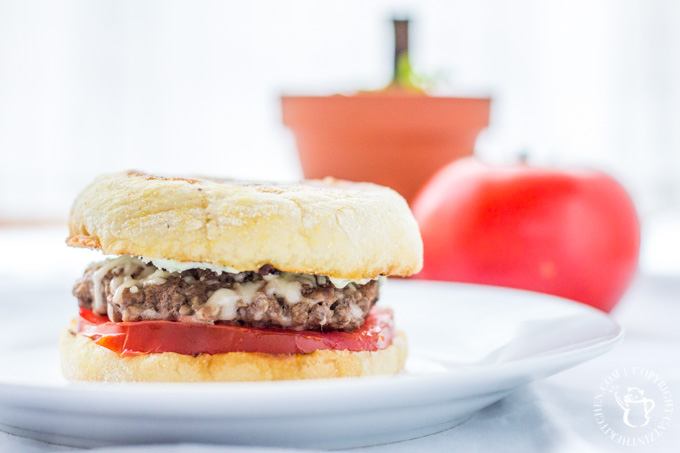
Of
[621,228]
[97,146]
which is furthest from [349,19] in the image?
[621,228]

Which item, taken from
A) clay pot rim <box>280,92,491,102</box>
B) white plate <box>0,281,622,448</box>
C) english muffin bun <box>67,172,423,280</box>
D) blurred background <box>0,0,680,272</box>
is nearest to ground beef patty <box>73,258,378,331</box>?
english muffin bun <box>67,172,423,280</box>

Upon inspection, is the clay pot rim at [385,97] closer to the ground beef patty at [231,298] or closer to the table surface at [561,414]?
the table surface at [561,414]

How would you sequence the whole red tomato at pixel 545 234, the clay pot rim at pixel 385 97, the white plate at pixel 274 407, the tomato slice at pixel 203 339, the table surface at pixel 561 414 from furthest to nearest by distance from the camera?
the clay pot rim at pixel 385 97
the whole red tomato at pixel 545 234
the tomato slice at pixel 203 339
the table surface at pixel 561 414
the white plate at pixel 274 407

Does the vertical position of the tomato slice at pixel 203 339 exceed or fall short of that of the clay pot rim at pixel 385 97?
it falls short

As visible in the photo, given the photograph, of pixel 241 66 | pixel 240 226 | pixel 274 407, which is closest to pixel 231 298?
pixel 240 226

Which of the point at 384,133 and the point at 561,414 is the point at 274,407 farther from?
the point at 384,133

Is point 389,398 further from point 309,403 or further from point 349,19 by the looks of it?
point 349,19

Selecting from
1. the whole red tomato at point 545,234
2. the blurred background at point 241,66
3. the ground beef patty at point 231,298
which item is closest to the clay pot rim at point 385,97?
the whole red tomato at point 545,234

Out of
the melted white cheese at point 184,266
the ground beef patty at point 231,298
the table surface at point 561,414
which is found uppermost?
the melted white cheese at point 184,266

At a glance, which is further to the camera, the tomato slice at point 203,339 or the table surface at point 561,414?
the tomato slice at point 203,339
